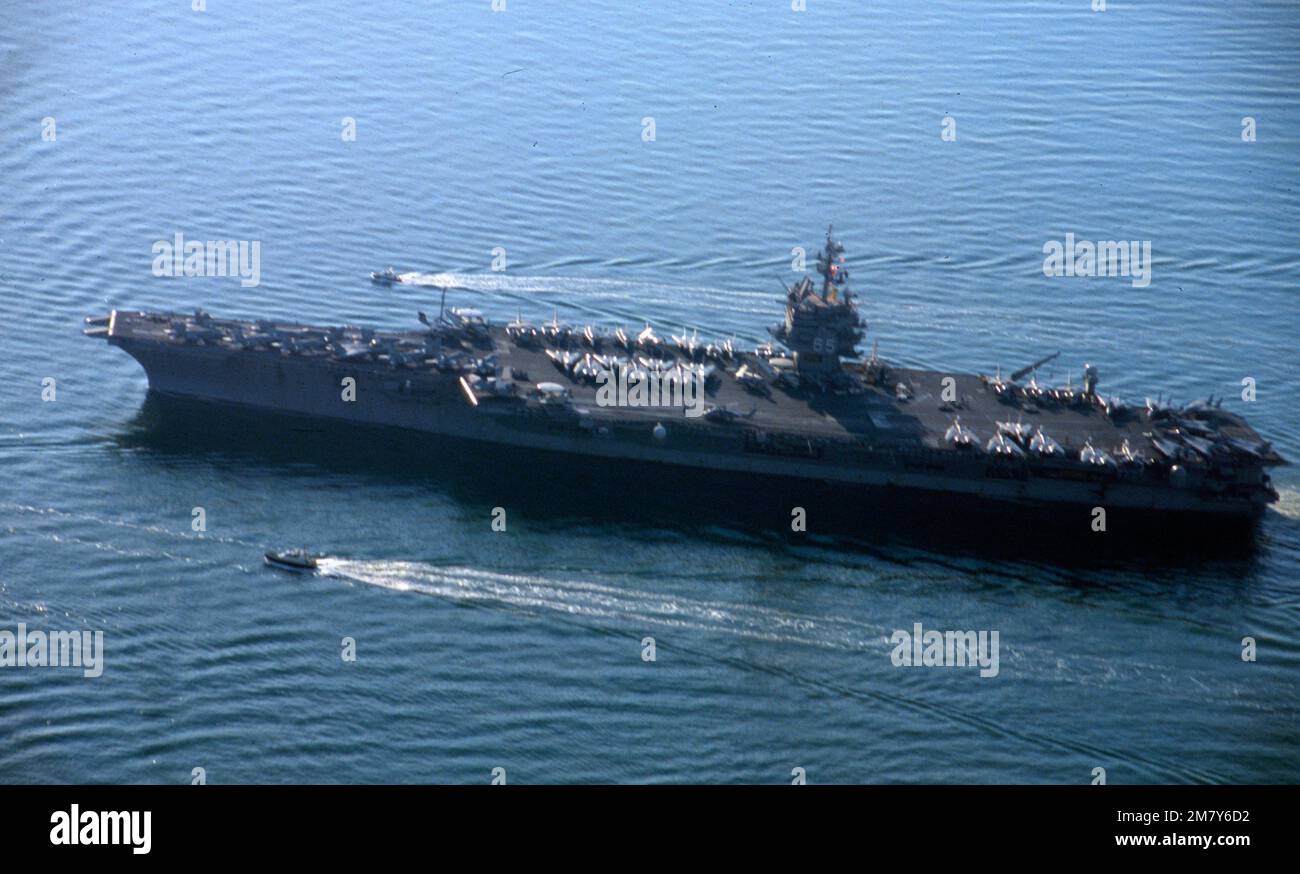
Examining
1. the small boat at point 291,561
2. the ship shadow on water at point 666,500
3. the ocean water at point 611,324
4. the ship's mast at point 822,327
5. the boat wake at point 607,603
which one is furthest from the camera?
the ship's mast at point 822,327

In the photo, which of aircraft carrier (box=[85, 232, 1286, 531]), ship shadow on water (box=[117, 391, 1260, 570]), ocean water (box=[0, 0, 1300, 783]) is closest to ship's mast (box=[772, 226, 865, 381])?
aircraft carrier (box=[85, 232, 1286, 531])

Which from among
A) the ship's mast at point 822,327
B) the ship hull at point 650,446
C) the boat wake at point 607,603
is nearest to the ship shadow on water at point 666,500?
the ship hull at point 650,446

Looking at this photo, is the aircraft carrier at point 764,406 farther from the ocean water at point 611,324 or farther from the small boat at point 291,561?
the small boat at point 291,561

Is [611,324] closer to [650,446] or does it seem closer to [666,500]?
[650,446]

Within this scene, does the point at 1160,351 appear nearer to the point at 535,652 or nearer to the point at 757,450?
the point at 757,450

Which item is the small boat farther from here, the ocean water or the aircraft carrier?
the aircraft carrier

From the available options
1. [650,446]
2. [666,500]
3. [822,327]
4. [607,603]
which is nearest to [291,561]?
[607,603]

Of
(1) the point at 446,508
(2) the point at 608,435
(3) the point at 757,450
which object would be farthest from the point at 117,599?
(3) the point at 757,450
